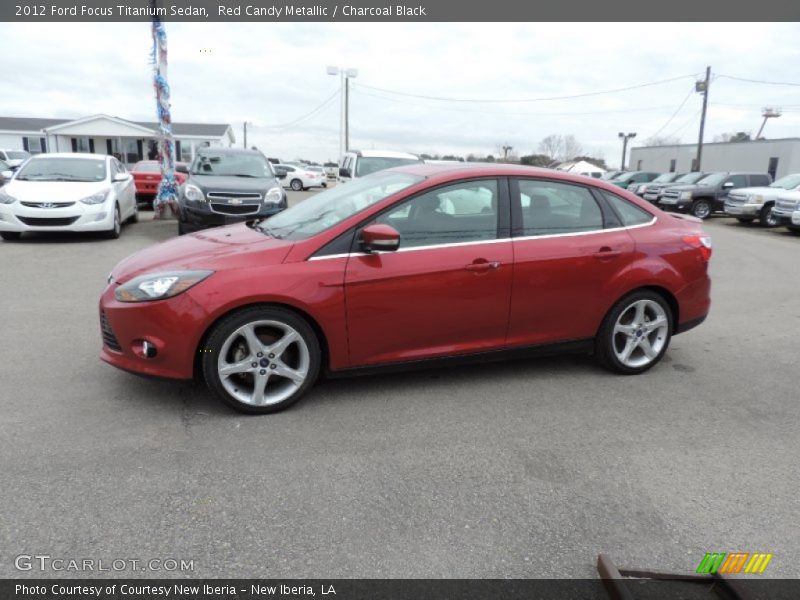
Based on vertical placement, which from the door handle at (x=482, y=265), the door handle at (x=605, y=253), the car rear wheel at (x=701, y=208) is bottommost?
the car rear wheel at (x=701, y=208)

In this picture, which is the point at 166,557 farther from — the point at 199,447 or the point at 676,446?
the point at 676,446

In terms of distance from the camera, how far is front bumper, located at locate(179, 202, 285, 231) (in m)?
10.7

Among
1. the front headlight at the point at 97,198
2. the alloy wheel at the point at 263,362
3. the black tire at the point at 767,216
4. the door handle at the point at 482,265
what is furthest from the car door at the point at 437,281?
the black tire at the point at 767,216

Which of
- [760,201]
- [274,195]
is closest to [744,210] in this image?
[760,201]

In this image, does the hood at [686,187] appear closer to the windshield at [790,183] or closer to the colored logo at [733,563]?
the windshield at [790,183]

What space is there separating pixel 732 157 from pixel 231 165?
146 ft

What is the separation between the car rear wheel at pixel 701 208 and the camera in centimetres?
2247

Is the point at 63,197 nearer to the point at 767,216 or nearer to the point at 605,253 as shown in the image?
the point at 605,253

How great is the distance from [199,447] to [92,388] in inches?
51.0

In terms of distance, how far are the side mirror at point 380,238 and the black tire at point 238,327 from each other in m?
0.64

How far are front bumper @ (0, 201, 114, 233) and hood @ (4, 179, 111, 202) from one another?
0.16m

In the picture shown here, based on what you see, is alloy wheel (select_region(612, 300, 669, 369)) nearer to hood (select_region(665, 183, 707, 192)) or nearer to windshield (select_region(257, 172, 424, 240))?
windshield (select_region(257, 172, 424, 240))

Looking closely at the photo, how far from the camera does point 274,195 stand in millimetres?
11109

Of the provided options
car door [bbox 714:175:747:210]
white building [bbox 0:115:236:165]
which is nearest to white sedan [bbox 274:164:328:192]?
white building [bbox 0:115:236:165]
